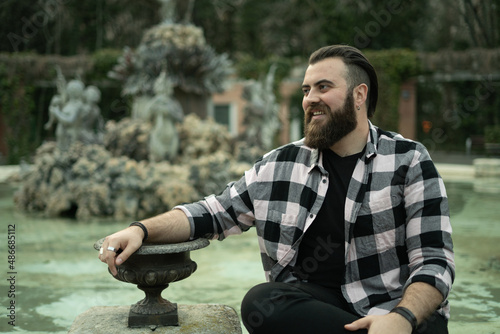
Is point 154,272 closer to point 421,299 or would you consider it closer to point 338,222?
point 338,222

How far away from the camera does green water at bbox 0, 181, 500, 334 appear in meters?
3.63

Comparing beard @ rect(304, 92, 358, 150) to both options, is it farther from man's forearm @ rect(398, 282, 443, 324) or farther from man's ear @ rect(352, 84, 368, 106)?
man's forearm @ rect(398, 282, 443, 324)

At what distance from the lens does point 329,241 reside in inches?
87.8

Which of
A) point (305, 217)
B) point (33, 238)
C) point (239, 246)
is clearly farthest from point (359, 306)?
point (33, 238)

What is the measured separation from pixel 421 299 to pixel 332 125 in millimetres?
744

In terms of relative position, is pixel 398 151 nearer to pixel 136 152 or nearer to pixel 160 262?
pixel 160 262

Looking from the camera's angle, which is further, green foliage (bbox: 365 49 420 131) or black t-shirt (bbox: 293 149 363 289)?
green foliage (bbox: 365 49 420 131)

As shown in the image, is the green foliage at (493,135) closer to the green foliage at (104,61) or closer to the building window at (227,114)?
the building window at (227,114)

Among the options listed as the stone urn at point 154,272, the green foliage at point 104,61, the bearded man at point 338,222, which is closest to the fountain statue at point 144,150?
the stone urn at point 154,272

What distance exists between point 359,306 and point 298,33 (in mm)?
23786

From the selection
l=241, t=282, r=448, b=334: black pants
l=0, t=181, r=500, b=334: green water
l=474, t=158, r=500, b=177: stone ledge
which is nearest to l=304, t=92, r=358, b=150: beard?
l=241, t=282, r=448, b=334: black pants

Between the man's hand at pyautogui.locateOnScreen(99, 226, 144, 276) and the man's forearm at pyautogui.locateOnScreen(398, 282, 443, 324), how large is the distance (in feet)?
3.22

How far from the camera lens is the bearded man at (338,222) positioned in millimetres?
2062

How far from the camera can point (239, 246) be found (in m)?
5.93
